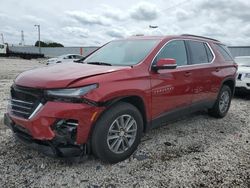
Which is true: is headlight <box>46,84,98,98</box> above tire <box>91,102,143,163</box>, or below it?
above

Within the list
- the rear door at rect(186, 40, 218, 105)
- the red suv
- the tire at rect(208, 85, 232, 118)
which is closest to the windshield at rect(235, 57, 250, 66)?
the tire at rect(208, 85, 232, 118)

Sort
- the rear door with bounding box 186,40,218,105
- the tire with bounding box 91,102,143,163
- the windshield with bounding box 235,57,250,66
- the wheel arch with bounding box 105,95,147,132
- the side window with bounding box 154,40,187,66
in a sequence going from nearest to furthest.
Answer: the tire with bounding box 91,102,143,163, the wheel arch with bounding box 105,95,147,132, the side window with bounding box 154,40,187,66, the rear door with bounding box 186,40,218,105, the windshield with bounding box 235,57,250,66

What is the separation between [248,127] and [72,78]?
159 inches

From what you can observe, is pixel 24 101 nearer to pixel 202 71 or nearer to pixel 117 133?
pixel 117 133

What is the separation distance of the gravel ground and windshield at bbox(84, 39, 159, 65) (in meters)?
1.39

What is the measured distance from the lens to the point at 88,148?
10.8 feet

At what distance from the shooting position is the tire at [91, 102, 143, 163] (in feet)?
10.6

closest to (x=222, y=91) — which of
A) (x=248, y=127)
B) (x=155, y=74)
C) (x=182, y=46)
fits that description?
(x=248, y=127)

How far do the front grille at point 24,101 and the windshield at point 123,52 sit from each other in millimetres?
1300

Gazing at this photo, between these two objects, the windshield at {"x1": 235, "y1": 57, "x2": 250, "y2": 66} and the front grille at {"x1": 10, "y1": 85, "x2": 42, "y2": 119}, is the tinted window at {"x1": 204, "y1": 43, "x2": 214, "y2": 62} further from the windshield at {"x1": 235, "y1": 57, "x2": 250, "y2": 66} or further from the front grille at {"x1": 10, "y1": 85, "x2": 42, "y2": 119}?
the windshield at {"x1": 235, "y1": 57, "x2": 250, "y2": 66}

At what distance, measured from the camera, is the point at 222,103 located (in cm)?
601

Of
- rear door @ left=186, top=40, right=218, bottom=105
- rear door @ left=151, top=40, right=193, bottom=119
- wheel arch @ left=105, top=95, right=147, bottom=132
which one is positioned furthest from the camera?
rear door @ left=186, top=40, right=218, bottom=105

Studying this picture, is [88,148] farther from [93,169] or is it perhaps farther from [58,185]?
[58,185]

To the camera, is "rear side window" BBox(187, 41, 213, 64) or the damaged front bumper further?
"rear side window" BBox(187, 41, 213, 64)
